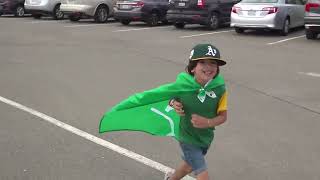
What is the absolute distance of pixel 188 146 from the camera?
3.89 m

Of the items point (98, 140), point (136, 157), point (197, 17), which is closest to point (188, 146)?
point (136, 157)

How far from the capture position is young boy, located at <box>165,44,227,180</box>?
3.64 m

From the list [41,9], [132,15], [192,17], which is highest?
[192,17]

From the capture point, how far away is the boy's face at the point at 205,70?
3646mm

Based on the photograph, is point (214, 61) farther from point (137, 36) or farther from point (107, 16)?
point (107, 16)

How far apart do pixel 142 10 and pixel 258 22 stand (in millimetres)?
5631

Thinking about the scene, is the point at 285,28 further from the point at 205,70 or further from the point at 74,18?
the point at 205,70

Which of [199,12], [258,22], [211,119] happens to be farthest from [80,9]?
[211,119]

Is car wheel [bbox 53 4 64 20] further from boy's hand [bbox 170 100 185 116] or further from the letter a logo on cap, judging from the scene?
the letter a logo on cap

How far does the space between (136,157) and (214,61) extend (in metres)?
2.07

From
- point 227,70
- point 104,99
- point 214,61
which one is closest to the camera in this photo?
point 214,61

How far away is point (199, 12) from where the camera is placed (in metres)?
19.6

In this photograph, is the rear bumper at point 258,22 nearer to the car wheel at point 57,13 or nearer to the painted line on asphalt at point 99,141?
the car wheel at point 57,13

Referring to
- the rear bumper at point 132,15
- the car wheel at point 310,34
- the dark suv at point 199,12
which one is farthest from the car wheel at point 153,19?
the car wheel at point 310,34
